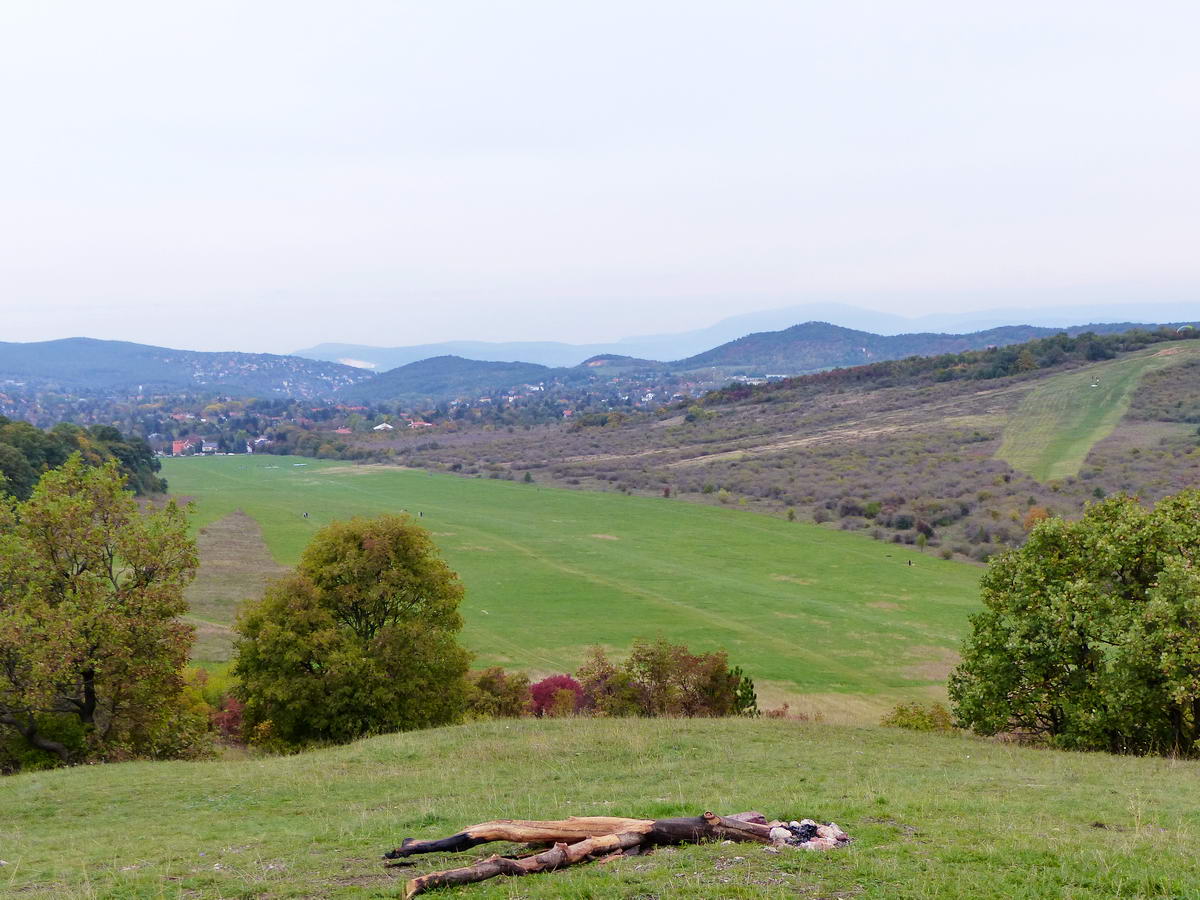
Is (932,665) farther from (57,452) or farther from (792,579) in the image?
(57,452)

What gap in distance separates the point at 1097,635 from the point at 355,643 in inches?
920

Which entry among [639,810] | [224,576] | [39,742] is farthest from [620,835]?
[224,576]

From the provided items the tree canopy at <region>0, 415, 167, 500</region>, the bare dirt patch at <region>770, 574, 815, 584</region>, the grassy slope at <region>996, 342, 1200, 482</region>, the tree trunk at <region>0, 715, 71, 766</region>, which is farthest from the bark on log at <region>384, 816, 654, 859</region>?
the grassy slope at <region>996, 342, 1200, 482</region>

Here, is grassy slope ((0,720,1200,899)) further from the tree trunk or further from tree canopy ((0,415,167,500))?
tree canopy ((0,415,167,500))

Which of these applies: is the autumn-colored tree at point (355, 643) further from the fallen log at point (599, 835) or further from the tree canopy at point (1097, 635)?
the tree canopy at point (1097, 635)

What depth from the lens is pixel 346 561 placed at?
→ 97.1 ft

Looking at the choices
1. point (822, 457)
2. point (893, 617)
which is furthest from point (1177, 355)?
point (893, 617)

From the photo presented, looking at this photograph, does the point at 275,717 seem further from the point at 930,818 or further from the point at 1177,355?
the point at 1177,355

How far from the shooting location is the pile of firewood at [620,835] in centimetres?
1035

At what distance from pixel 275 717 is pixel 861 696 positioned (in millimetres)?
31278

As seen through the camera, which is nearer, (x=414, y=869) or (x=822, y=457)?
(x=414, y=869)

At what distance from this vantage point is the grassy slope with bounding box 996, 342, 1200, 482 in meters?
105

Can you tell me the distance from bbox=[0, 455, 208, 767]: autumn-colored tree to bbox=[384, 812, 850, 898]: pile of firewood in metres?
17.8

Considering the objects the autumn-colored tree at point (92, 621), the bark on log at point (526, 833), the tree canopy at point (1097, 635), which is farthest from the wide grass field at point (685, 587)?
the bark on log at point (526, 833)
